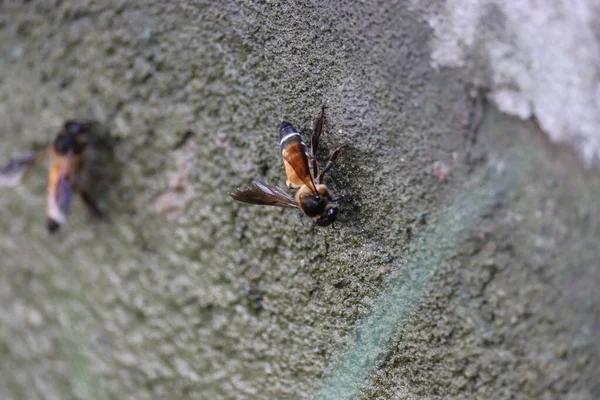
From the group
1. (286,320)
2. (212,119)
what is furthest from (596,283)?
(212,119)

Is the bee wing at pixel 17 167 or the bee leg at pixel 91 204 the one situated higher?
the bee wing at pixel 17 167

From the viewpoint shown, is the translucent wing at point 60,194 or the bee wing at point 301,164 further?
the translucent wing at point 60,194

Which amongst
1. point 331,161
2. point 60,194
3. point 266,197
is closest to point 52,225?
point 60,194

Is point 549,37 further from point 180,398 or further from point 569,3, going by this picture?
point 180,398

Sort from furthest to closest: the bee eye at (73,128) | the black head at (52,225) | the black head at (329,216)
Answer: the black head at (52,225)
the bee eye at (73,128)
the black head at (329,216)

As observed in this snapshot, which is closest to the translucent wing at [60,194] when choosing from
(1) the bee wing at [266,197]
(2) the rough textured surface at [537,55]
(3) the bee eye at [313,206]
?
(1) the bee wing at [266,197]

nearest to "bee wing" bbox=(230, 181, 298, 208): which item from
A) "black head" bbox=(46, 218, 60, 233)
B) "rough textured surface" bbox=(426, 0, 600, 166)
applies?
"rough textured surface" bbox=(426, 0, 600, 166)

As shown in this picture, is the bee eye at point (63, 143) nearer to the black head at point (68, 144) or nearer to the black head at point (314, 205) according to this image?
the black head at point (68, 144)

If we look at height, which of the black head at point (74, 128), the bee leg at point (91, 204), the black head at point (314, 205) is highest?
the black head at point (74, 128)
